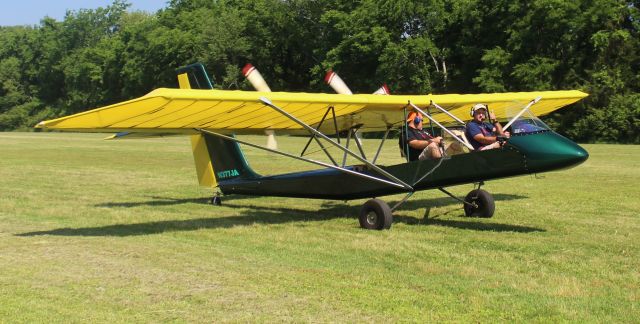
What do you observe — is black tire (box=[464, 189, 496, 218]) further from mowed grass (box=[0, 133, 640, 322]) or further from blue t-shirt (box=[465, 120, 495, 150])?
blue t-shirt (box=[465, 120, 495, 150])

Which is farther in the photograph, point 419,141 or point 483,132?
point 419,141

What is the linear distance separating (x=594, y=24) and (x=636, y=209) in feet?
129

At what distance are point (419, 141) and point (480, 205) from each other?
1.69m

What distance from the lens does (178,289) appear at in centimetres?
623

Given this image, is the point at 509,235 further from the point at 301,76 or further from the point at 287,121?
the point at 301,76

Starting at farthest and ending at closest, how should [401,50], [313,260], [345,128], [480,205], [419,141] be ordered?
[401,50] → [345,128] → [480,205] → [419,141] → [313,260]

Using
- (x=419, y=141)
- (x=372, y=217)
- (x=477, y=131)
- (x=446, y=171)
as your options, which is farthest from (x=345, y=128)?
(x=477, y=131)

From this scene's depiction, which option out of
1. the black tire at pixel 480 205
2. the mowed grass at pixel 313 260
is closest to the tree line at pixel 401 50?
the mowed grass at pixel 313 260

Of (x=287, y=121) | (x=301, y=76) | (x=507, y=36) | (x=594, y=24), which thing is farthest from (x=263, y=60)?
(x=287, y=121)

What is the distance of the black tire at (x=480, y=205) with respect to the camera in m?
11.0

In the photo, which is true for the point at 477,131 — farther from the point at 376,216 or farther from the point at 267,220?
the point at 267,220

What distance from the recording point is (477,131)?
393 inches

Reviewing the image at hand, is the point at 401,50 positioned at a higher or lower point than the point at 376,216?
higher

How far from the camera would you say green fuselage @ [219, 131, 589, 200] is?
880cm
